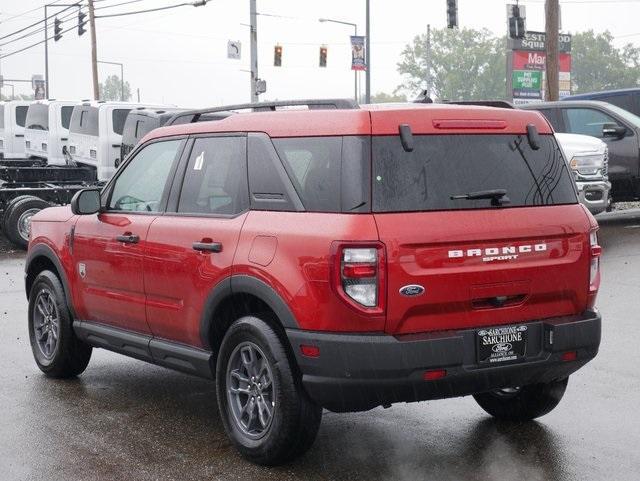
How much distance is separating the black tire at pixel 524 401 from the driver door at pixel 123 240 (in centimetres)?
209

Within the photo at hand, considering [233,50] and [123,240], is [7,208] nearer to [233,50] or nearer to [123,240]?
[123,240]

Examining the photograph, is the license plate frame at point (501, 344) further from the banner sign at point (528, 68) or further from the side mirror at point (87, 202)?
the banner sign at point (528, 68)

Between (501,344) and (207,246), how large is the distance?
1646 mm

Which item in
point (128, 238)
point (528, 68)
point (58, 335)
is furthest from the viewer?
point (528, 68)

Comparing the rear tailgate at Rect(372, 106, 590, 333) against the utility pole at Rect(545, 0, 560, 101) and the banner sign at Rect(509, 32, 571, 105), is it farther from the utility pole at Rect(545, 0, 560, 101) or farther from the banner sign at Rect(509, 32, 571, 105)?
the banner sign at Rect(509, 32, 571, 105)

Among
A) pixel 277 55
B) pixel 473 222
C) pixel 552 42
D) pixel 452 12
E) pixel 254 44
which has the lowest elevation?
pixel 473 222

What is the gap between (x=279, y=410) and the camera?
5074 millimetres

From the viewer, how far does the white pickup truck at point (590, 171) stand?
15.6 meters

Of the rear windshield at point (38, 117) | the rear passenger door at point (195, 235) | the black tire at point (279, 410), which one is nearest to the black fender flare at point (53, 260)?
the rear passenger door at point (195, 235)

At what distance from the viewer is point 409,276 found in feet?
15.7

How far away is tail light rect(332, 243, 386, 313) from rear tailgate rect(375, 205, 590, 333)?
0.05m

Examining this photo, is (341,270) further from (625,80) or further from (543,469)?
(625,80)

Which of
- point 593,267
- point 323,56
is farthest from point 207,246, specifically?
point 323,56

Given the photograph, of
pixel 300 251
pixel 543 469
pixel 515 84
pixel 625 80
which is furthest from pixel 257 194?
pixel 625 80
